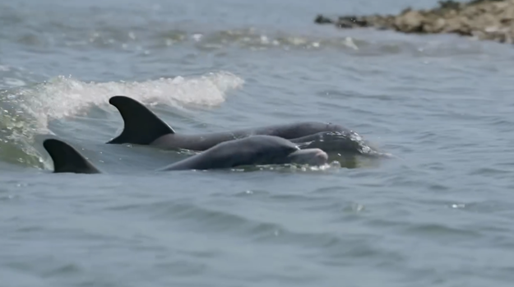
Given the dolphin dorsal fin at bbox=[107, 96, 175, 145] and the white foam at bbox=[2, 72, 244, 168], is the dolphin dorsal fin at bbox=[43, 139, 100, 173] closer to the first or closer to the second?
the white foam at bbox=[2, 72, 244, 168]

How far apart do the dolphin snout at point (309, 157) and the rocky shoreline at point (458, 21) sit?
642 inches

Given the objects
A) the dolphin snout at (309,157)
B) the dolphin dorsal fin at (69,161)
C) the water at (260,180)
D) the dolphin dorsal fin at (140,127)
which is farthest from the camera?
the dolphin dorsal fin at (140,127)

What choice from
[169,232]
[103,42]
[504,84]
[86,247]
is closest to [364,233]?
[169,232]

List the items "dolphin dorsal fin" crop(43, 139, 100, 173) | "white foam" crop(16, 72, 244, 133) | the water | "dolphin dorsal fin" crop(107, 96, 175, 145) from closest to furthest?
the water, "dolphin dorsal fin" crop(43, 139, 100, 173), "dolphin dorsal fin" crop(107, 96, 175, 145), "white foam" crop(16, 72, 244, 133)

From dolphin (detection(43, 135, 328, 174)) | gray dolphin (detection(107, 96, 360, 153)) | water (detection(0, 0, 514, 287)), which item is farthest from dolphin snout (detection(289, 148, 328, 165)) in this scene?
gray dolphin (detection(107, 96, 360, 153))

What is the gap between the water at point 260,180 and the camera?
24.2 ft

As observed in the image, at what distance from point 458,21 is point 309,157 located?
19.8 metres

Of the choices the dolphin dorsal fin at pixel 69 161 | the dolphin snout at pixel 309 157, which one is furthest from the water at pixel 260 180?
the dolphin snout at pixel 309 157

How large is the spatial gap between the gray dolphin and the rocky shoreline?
14.8 meters

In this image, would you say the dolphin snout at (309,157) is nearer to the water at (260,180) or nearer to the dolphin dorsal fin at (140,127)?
the water at (260,180)

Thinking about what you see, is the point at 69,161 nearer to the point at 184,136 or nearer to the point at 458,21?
the point at 184,136

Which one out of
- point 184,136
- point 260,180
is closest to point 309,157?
point 260,180

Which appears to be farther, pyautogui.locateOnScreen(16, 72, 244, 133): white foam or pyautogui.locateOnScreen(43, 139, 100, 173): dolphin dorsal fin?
pyautogui.locateOnScreen(16, 72, 244, 133): white foam

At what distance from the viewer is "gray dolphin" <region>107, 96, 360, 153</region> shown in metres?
12.3
